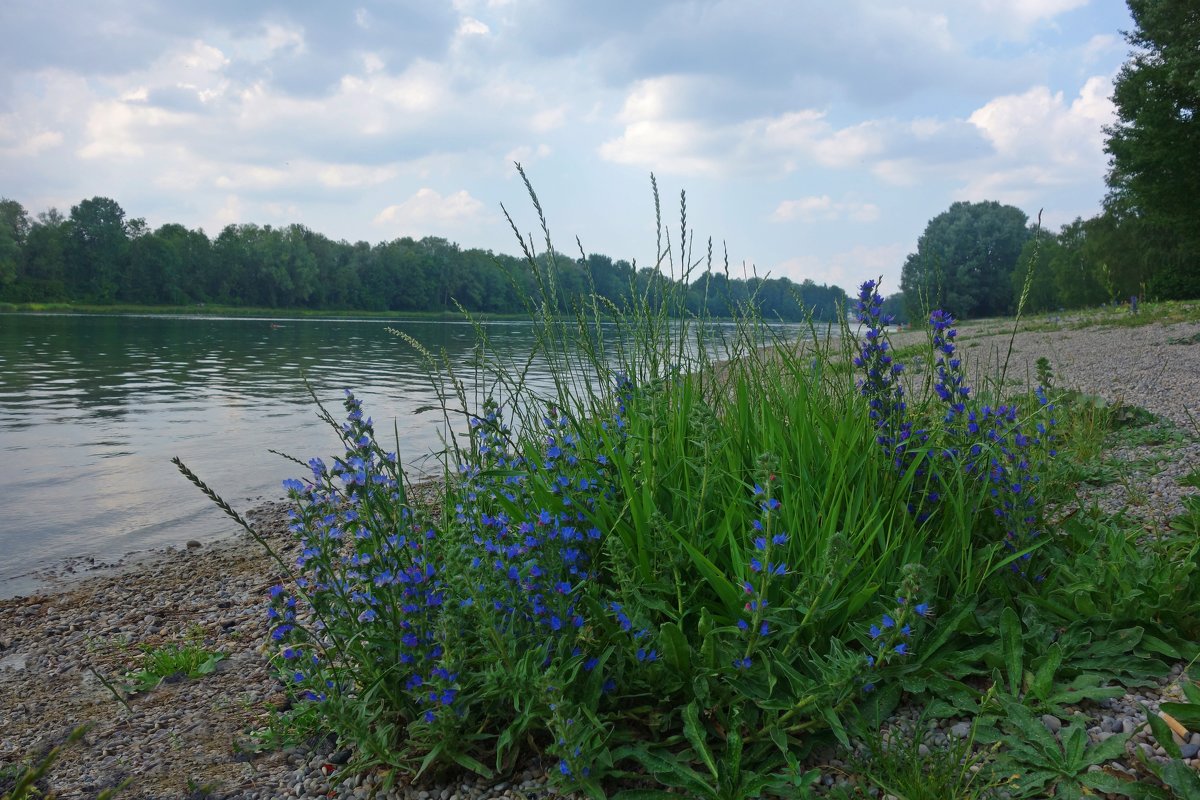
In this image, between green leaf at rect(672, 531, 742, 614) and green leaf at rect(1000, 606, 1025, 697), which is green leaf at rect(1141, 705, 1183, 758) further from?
green leaf at rect(672, 531, 742, 614)

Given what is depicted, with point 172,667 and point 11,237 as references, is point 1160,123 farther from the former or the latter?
point 11,237

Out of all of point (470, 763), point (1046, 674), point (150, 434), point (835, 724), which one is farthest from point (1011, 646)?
point (150, 434)

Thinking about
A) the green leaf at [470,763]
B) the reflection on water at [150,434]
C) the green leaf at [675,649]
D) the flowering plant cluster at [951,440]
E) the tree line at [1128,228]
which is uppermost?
the tree line at [1128,228]

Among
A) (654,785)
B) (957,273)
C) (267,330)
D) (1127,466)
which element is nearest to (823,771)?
(654,785)

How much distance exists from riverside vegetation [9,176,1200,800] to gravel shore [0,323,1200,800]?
10 cm

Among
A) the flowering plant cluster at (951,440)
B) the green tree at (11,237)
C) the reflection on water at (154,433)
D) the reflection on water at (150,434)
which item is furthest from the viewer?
the green tree at (11,237)

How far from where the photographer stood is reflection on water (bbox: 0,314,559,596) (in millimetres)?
8188

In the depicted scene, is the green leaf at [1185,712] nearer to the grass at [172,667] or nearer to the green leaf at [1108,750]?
the green leaf at [1108,750]

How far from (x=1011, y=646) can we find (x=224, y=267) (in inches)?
3647

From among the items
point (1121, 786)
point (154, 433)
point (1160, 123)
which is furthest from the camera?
point (1160, 123)

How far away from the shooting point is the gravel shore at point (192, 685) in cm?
241

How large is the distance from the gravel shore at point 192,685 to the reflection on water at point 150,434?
3.93ft

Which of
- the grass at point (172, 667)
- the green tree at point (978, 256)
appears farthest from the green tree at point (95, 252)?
the grass at point (172, 667)

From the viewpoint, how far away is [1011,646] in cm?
245
